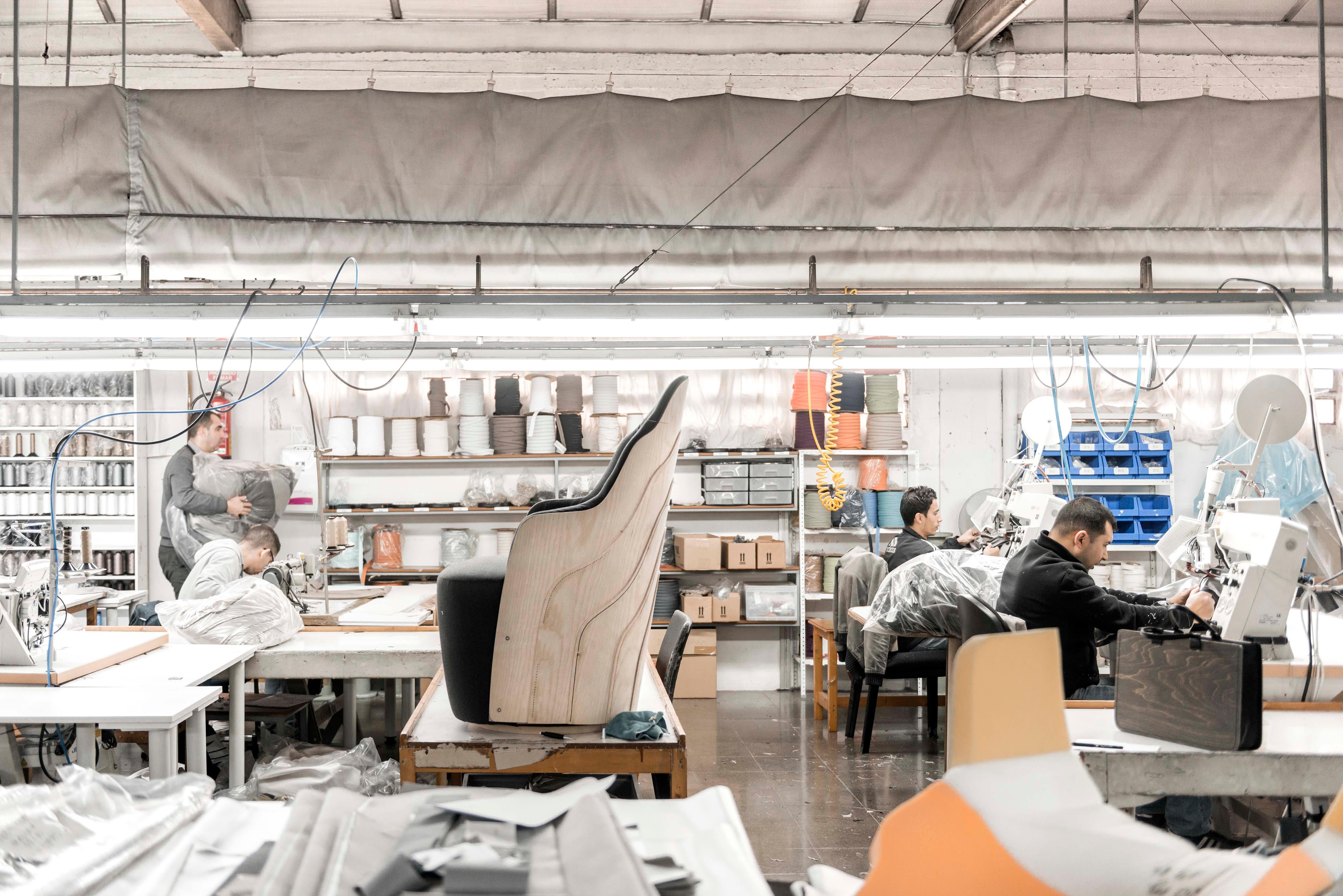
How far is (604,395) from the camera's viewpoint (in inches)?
279

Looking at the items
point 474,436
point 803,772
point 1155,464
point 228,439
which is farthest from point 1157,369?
point 228,439

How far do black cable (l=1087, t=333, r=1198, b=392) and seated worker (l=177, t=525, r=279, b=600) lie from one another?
3931 millimetres

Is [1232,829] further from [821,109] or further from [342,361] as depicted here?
[342,361]

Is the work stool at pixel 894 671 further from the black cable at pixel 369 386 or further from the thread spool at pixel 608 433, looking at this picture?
the black cable at pixel 369 386

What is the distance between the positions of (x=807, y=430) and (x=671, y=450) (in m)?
5.42

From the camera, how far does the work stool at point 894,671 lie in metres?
5.15

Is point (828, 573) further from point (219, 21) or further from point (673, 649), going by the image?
point (219, 21)

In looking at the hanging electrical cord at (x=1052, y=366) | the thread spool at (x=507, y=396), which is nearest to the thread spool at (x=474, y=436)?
the thread spool at (x=507, y=396)

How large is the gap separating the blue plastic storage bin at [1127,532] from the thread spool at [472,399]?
189 inches

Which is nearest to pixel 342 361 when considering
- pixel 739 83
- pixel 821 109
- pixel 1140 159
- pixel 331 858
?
pixel 739 83

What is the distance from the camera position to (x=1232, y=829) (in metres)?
3.71

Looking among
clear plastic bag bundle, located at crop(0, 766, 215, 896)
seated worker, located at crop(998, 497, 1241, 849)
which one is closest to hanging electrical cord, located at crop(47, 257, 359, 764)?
clear plastic bag bundle, located at crop(0, 766, 215, 896)

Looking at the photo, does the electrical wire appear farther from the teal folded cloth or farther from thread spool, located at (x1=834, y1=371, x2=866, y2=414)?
thread spool, located at (x1=834, y1=371, x2=866, y2=414)

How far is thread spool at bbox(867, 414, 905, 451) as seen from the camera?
7227mm
